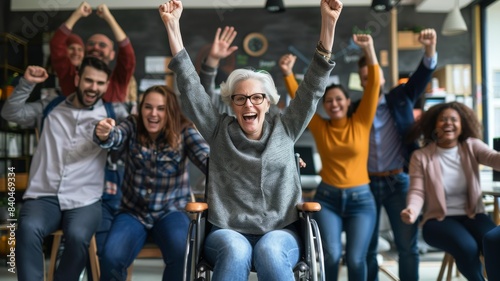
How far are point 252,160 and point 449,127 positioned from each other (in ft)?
4.14

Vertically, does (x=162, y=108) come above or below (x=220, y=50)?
below

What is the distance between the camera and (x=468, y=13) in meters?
6.20

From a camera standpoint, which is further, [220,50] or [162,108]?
[220,50]

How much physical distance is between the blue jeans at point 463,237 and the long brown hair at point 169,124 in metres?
1.39

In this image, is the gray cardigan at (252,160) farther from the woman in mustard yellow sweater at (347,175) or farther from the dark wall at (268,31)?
the dark wall at (268,31)

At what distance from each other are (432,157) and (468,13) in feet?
13.8

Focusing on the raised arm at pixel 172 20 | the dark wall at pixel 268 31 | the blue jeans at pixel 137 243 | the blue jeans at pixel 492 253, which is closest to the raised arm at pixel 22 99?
the blue jeans at pixel 137 243

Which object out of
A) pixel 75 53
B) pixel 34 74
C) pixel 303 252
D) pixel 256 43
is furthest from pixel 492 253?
pixel 256 43

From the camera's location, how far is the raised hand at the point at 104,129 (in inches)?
92.0

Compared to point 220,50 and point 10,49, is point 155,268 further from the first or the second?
point 10,49

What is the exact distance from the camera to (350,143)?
2.65 m

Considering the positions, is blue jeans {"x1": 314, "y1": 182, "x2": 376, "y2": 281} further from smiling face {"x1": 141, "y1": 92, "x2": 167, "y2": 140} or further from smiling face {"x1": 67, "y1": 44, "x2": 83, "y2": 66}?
smiling face {"x1": 67, "y1": 44, "x2": 83, "y2": 66}

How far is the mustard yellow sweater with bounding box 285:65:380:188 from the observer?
264 centimetres

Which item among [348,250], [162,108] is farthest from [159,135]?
[348,250]
